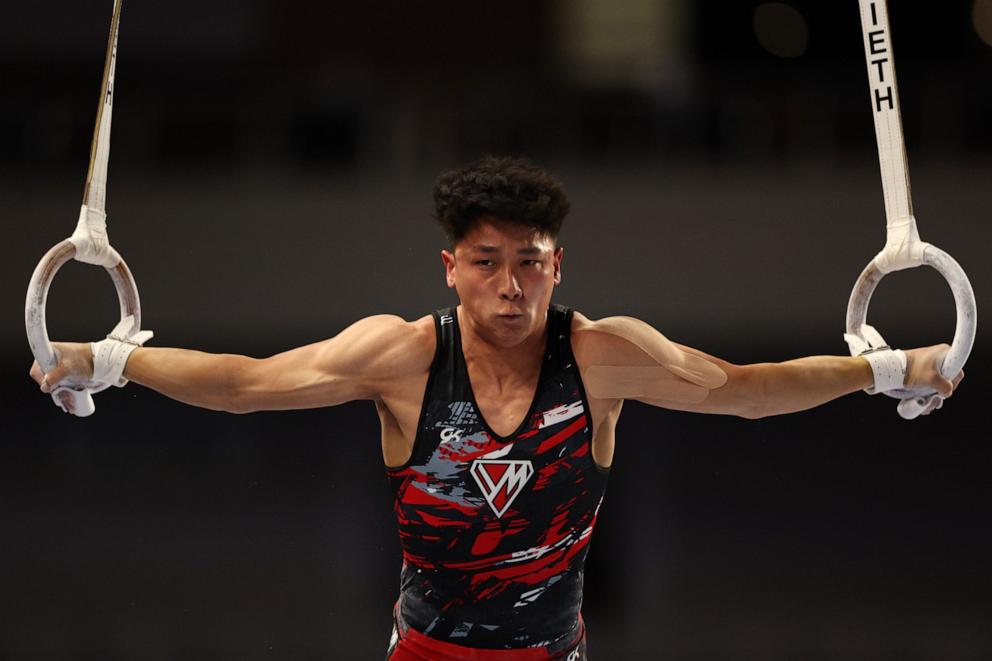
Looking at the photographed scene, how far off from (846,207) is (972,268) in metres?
0.66

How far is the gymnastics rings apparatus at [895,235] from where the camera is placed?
2609 millimetres

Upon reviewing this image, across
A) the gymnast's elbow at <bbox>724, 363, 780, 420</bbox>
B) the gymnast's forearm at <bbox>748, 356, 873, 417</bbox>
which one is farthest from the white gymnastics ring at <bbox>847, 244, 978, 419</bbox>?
the gymnast's elbow at <bbox>724, 363, 780, 420</bbox>

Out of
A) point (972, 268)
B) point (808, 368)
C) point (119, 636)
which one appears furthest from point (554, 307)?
point (972, 268)

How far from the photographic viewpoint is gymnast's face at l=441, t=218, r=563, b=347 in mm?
2564

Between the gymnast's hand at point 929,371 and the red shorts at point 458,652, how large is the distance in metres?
0.99

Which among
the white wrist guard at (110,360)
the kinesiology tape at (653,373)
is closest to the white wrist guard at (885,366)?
the kinesiology tape at (653,373)

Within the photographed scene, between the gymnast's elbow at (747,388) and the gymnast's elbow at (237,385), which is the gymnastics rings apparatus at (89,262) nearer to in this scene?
the gymnast's elbow at (237,385)

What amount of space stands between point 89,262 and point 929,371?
6.25ft

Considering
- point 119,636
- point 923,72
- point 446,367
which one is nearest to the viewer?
point 446,367

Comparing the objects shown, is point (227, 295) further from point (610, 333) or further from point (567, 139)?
point (610, 333)

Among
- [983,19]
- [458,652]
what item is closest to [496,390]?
[458,652]

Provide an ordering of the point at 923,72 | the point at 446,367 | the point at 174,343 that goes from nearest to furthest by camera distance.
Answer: the point at 446,367
the point at 174,343
the point at 923,72

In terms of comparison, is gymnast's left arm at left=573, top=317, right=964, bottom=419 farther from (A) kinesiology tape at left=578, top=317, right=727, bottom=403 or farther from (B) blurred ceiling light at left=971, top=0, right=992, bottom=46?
(B) blurred ceiling light at left=971, top=0, right=992, bottom=46

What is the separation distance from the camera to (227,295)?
572 centimetres
